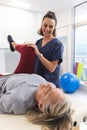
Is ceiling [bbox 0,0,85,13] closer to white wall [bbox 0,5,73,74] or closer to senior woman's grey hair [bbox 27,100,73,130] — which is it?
white wall [bbox 0,5,73,74]

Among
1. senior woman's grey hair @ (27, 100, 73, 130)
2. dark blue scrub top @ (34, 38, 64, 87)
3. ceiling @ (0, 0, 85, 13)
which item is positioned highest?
ceiling @ (0, 0, 85, 13)

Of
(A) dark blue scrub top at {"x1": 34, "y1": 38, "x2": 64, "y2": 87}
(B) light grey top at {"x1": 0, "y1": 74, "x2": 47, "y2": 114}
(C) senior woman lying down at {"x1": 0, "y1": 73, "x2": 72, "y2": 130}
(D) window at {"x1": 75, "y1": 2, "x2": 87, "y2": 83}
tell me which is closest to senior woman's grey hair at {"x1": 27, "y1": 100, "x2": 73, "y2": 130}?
(C) senior woman lying down at {"x1": 0, "y1": 73, "x2": 72, "y2": 130}

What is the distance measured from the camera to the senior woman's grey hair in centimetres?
89

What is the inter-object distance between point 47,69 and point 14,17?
106 inches

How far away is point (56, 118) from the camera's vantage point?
91cm

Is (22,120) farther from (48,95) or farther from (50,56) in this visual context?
(50,56)

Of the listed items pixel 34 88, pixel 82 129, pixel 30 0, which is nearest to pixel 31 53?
pixel 34 88

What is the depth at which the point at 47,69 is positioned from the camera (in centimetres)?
145

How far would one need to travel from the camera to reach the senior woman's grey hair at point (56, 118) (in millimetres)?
889

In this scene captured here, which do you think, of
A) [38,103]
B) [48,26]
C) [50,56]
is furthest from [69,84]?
[38,103]

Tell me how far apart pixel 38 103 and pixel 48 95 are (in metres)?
0.12

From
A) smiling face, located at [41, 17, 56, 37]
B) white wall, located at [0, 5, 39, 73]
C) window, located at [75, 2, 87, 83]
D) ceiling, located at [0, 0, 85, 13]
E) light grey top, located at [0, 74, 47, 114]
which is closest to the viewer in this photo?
light grey top, located at [0, 74, 47, 114]

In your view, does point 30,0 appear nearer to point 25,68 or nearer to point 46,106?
point 25,68

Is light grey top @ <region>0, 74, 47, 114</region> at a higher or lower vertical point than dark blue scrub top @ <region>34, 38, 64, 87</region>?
lower
